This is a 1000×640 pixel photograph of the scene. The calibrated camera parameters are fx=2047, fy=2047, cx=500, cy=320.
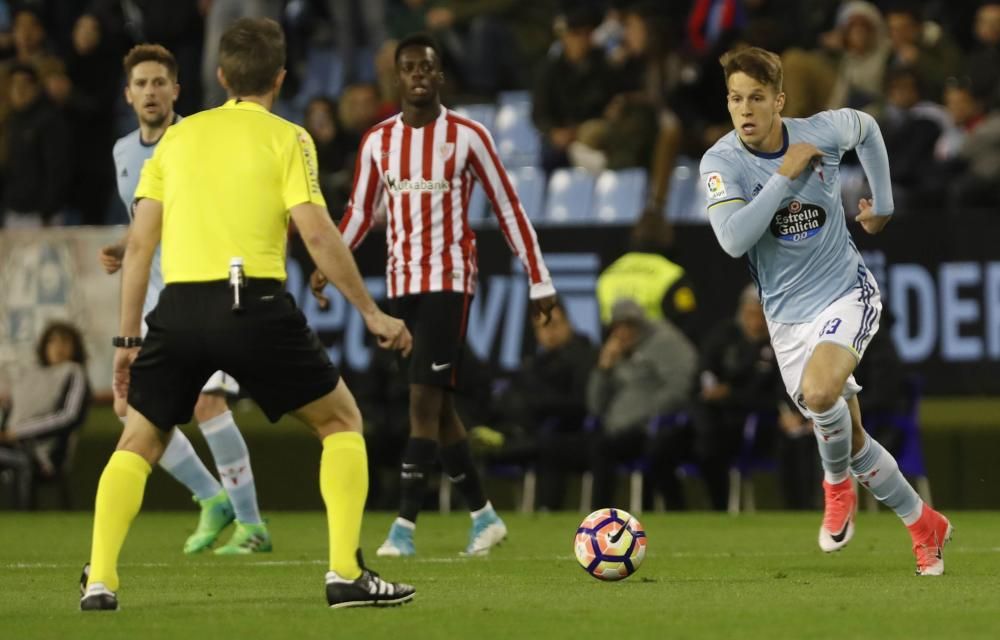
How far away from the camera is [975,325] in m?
15.8

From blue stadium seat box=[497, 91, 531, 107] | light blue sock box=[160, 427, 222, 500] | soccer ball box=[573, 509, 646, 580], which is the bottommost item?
light blue sock box=[160, 427, 222, 500]

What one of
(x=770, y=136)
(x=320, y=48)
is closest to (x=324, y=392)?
(x=770, y=136)

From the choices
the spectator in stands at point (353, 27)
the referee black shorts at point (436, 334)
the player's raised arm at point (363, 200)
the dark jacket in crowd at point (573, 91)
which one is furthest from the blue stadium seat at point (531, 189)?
the referee black shorts at point (436, 334)

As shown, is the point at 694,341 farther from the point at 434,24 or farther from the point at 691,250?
the point at 434,24

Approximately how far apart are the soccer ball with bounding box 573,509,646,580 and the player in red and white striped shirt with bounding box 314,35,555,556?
77.1 inches

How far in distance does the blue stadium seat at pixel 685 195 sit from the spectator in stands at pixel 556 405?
1723 mm

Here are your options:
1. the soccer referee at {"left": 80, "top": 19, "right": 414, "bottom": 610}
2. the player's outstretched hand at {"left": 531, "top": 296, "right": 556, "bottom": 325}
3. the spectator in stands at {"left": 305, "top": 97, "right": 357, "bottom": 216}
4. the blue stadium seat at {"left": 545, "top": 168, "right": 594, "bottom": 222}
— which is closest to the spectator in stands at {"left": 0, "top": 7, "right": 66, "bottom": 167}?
the spectator in stands at {"left": 305, "top": 97, "right": 357, "bottom": 216}

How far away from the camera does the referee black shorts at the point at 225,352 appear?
7066 mm

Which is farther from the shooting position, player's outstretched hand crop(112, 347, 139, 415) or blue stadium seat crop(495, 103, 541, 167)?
blue stadium seat crop(495, 103, 541, 167)

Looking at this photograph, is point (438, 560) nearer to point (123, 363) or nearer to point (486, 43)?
point (123, 363)

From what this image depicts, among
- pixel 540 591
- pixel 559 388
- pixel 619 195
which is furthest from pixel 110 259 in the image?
pixel 619 195

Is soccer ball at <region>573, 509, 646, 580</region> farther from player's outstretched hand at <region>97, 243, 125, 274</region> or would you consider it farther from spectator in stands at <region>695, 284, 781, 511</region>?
spectator in stands at <region>695, 284, 781, 511</region>

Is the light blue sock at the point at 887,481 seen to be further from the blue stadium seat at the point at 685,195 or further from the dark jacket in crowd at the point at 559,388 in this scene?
the blue stadium seat at the point at 685,195

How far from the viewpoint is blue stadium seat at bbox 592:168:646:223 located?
17.7 metres
